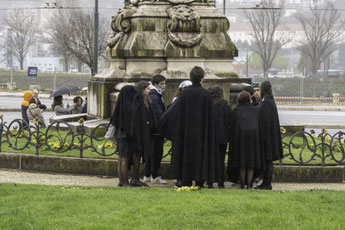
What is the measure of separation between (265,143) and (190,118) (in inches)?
47.4

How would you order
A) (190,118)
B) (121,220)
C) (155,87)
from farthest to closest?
(155,87) → (190,118) → (121,220)

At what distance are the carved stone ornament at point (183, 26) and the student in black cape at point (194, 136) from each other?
14.6 feet

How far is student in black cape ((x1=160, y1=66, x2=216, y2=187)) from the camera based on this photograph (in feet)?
34.8

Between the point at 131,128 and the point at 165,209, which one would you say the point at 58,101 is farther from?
the point at 165,209

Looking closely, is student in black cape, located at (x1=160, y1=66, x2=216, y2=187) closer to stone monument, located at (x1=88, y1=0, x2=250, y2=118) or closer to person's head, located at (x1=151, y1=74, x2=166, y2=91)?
person's head, located at (x1=151, y1=74, x2=166, y2=91)

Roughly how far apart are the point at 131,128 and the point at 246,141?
156 cm

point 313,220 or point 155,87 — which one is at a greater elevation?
point 155,87

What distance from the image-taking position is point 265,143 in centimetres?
1114

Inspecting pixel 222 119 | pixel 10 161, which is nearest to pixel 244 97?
pixel 222 119

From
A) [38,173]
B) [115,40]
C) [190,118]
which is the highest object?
[115,40]

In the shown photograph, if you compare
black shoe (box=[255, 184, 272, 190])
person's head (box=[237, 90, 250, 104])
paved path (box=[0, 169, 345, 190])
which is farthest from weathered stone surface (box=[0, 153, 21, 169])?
black shoe (box=[255, 184, 272, 190])

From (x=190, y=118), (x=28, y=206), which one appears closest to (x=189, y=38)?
(x=190, y=118)

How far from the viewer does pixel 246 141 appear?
1093cm

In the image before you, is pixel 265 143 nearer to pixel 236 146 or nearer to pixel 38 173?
pixel 236 146
